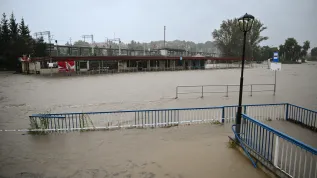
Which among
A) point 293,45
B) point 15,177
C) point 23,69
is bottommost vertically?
point 15,177


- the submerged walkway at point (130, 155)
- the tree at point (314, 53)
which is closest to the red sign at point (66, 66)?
the submerged walkway at point (130, 155)

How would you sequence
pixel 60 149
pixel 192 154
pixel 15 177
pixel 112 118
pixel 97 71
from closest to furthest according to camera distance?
1. pixel 15 177
2. pixel 192 154
3. pixel 60 149
4. pixel 112 118
5. pixel 97 71

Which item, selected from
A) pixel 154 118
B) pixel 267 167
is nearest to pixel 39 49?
pixel 154 118

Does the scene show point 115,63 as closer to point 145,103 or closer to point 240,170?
point 145,103

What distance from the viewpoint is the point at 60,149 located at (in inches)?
274

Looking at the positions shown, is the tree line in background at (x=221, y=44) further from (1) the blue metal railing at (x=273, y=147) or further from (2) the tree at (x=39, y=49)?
(1) the blue metal railing at (x=273, y=147)

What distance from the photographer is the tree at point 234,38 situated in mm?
88688

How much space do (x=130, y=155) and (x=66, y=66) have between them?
38.0 meters

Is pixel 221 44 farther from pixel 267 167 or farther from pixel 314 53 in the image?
pixel 267 167

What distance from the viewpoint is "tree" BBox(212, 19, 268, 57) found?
88.7 m

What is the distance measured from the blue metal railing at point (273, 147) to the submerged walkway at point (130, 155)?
49 cm

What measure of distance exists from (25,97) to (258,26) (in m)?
94.1

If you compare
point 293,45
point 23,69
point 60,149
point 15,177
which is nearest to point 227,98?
point 60,149

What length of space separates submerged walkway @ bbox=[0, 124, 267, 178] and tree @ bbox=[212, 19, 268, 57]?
90.5m
